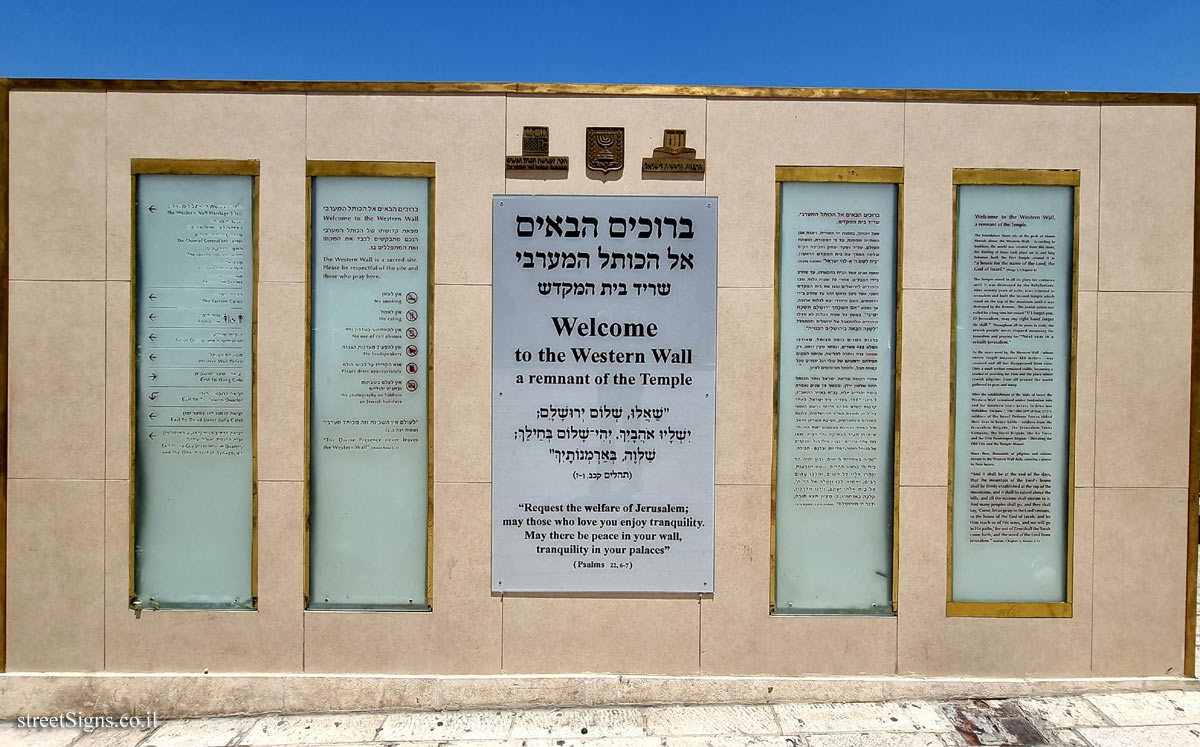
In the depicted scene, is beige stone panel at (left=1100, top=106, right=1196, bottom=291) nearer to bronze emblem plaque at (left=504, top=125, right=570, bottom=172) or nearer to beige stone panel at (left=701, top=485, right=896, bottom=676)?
beige stone panel at (left=701, top=485, right=896, bottom=676)

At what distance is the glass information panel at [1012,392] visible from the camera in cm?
441

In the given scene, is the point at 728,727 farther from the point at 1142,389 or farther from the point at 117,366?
the point at 117,366

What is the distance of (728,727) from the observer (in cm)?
412

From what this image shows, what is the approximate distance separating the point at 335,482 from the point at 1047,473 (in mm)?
5104

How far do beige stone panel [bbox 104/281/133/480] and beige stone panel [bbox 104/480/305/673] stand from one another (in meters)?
0.34

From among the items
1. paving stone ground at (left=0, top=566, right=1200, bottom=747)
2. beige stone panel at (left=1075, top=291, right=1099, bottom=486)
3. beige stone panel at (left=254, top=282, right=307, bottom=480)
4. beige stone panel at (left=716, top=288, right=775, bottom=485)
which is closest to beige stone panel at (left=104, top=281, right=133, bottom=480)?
beige stone panel at (left=254, top=282, right=307, bottom=480)

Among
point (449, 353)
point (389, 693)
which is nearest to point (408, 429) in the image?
point (449, 353)

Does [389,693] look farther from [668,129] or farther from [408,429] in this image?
[668,129]

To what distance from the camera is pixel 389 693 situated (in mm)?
4348

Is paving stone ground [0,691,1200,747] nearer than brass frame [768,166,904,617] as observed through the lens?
Yes

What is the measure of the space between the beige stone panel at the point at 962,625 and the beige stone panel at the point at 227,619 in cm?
433

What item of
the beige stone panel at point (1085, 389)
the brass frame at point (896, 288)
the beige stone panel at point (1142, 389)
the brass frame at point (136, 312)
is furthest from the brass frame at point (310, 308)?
the beige stone panel at point (1142, 389)

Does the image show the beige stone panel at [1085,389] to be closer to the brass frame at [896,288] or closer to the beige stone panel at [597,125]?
the brass frame at [896,288]

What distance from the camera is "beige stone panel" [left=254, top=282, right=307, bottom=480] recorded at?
4363 mm
